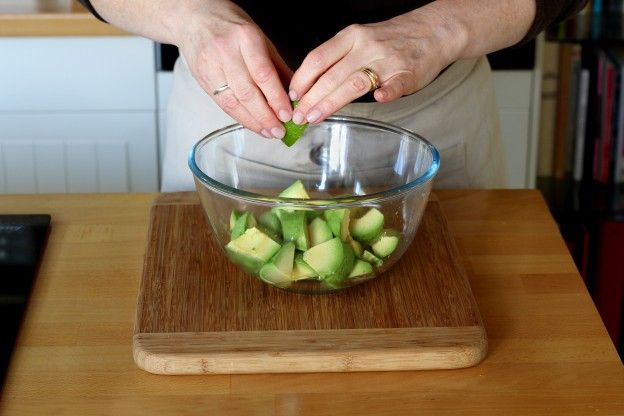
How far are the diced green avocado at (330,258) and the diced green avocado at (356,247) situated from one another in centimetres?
2

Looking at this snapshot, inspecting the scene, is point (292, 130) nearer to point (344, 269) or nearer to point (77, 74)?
point (344, 269)

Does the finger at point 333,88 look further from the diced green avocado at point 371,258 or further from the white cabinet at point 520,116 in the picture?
the white cabinet at point 520,116

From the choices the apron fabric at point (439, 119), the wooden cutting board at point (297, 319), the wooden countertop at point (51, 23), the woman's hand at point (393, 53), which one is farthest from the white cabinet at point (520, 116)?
the wooden cutting board at point (297, 319)

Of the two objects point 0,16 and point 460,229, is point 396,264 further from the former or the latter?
point 0,16

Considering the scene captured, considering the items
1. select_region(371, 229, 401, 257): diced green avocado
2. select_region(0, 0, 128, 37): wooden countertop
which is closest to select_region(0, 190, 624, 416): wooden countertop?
select_region(371, 229, 401, 257): diced green avocado

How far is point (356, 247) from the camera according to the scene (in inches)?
39.6

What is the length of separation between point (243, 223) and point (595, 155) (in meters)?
1.40

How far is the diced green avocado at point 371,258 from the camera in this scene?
3.31 ft

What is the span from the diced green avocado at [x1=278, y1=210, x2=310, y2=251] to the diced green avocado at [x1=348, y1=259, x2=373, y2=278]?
0.17 feet

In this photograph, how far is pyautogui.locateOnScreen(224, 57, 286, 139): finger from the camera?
3.43 feet

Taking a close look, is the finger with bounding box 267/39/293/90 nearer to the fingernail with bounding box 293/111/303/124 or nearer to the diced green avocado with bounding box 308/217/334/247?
the fingernail with bounding box 293/111/303/124

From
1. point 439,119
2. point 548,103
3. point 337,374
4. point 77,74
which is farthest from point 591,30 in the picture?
point 337,374

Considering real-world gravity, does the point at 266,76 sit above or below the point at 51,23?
above

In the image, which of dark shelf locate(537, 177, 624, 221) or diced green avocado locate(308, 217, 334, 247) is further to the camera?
dark shelf locate(537, 177, 624, 221)
